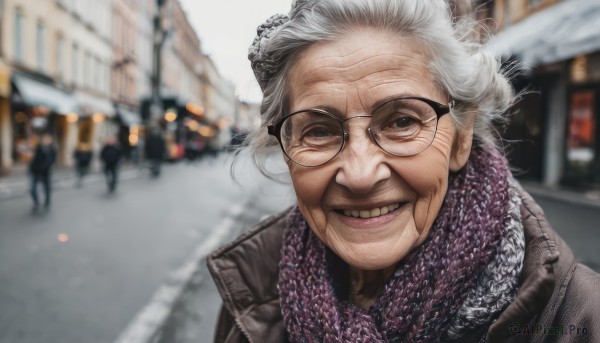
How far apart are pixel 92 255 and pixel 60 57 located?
803 inches

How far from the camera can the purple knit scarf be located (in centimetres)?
119

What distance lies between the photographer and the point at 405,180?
47.6 inches

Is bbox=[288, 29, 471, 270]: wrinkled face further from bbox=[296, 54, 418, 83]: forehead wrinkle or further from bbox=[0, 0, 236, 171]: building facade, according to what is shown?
bbox=[0, 0, 236, 171]: building facade

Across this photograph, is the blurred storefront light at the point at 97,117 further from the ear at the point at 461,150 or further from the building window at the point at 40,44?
the ear at the point at 461,150

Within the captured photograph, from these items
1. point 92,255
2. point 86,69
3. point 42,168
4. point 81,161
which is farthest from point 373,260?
point 86,69

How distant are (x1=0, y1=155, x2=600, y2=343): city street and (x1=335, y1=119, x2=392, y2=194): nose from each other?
0.61 meters

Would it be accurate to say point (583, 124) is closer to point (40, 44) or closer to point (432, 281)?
point (432, 281)

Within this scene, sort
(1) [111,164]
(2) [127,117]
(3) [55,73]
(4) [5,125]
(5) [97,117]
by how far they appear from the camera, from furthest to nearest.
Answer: (2) [127,117] < (5) [97,117] < (3) [55,73] < (4) [5,125] < (1) [111,164]

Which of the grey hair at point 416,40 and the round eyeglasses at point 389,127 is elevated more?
the grey hair at point 416,40

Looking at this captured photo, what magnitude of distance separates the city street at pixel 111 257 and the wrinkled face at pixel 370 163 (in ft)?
1.84

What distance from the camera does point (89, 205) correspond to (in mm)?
10164

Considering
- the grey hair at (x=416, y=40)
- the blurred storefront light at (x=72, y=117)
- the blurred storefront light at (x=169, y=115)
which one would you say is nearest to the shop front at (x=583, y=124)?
the grey hair at (x=416, y=40)

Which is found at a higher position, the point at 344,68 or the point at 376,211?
the point at 344,68

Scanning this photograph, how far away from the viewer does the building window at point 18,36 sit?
59.7 feet
